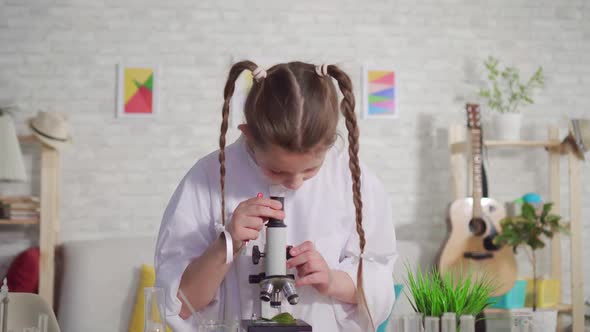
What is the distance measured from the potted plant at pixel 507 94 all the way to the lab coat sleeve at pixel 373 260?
2581mm

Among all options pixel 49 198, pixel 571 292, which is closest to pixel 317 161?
pixel 49 198

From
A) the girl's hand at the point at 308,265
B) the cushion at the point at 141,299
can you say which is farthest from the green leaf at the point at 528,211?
the girl's hand at the point at 308,265

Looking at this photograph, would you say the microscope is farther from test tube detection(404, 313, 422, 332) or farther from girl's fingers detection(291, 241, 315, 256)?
test tube detection(404, 313, 422, 332)

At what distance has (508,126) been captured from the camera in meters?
4.02

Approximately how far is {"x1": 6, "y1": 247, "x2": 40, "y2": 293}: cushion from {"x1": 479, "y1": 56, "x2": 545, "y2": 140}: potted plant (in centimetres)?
274

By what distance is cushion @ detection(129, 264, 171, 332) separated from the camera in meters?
3.45

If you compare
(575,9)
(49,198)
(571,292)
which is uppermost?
(575,9)

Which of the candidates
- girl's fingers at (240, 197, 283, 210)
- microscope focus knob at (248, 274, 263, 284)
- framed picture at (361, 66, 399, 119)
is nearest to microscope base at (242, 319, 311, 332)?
microscope focus knob at (248, 274, 263, 284)

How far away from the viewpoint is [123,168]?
3.97 metres

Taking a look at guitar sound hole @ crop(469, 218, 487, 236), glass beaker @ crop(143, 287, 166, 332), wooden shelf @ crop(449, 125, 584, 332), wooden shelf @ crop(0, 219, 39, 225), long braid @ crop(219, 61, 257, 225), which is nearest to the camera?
glass beaker @ crop(143, 287, 166, 332)

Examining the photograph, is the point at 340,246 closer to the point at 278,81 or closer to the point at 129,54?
the point at 278,81

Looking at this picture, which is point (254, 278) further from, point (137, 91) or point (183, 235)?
point (137, 91)

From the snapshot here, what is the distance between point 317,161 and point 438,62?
2.97 meters

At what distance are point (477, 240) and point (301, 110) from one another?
266cm
